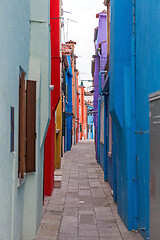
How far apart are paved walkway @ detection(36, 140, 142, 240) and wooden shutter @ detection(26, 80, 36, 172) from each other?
4.56 feet

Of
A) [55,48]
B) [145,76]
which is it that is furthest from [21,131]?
[55,48]

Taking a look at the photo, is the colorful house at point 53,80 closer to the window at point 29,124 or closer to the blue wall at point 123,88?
the blue wall at point 123,88

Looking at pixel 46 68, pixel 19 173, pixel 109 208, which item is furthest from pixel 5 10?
pixel 109 208

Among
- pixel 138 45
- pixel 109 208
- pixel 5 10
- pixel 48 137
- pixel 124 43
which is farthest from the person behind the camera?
pixel 48 137

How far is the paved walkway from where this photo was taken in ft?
20.2

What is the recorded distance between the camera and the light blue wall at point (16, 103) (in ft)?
12.6

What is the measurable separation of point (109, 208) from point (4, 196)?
474cm

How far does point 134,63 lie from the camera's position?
6559 millimetres

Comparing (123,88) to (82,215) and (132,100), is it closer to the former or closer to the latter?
(132,100)

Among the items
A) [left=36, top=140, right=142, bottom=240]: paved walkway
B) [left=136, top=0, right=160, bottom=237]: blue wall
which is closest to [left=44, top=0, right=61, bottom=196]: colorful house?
[left=36, top=140, right=142, bottom=240]: paved walkway

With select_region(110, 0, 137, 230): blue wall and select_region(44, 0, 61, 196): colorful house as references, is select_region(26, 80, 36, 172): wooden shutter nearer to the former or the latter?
select_region(110, 0, 137, 230): blue wall

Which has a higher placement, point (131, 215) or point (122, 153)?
point (122, 153)

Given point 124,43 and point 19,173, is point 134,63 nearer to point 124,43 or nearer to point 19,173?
point 124,43

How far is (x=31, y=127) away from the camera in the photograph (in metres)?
5.82
